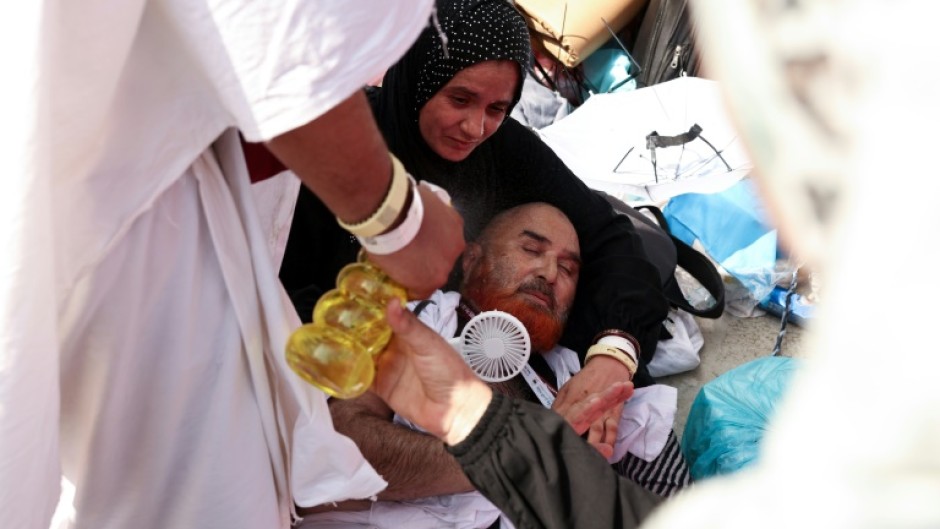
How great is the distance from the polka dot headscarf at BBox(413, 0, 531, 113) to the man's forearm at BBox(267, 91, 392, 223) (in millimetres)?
1240

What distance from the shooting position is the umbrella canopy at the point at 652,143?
3830mm

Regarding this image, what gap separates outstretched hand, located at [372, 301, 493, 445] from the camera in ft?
3.86

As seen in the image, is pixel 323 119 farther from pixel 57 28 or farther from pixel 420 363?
pixel 420 363

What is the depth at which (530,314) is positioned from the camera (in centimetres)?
226

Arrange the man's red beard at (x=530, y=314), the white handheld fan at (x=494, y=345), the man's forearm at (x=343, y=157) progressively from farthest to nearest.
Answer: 1. the man's red beard at (x=530, y=314)
2. the white handheld fan at (x=494, y=345)
3. the man's forearm at (x=343, y=157)

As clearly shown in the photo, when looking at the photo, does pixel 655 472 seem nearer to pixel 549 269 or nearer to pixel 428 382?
pixel 549 269

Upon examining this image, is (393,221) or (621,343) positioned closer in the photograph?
(393,221)

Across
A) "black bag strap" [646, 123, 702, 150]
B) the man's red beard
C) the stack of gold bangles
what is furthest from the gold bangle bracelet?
"black bag strap" [646, 123, 702, 150]

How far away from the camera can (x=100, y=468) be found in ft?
4.06

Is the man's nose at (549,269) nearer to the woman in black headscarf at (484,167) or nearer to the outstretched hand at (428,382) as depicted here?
the woman in black headscarf at (484,167)

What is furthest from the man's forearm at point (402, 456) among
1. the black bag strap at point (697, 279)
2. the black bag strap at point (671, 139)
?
the black bag strap at point (671, 139)

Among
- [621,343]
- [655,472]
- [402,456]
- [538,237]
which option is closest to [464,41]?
[538,237]

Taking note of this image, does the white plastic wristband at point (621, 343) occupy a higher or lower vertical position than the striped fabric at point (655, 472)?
higher

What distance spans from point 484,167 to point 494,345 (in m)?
0.64
